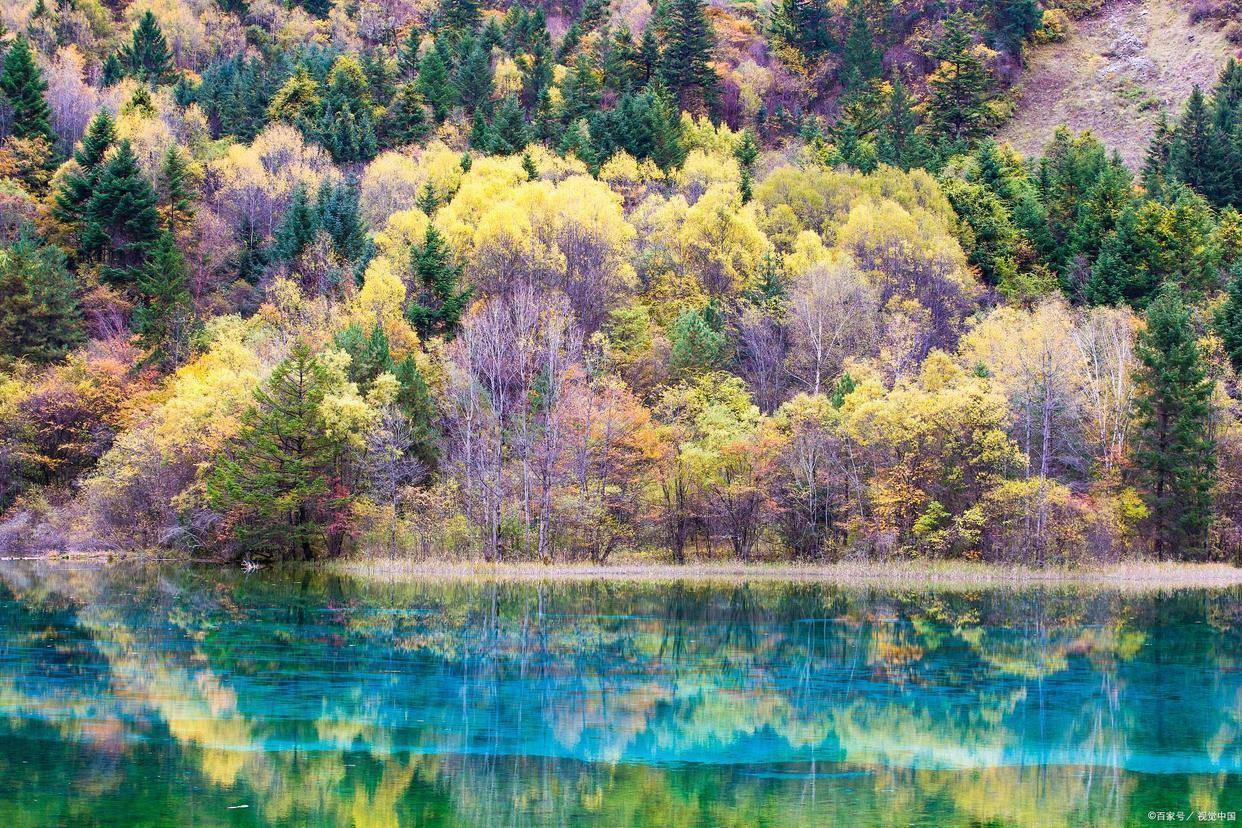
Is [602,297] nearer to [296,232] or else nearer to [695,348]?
[695,348]

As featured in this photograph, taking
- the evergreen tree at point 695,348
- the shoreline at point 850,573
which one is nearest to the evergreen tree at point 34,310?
the shoreline at point 850,573

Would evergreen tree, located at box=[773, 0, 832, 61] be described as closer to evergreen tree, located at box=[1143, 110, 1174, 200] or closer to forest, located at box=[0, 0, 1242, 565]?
forest, located at box=[0, 0, 1242, 565]

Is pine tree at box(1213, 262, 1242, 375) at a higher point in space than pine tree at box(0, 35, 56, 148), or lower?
lower

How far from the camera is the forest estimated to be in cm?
5656

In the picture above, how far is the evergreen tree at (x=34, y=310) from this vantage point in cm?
6825

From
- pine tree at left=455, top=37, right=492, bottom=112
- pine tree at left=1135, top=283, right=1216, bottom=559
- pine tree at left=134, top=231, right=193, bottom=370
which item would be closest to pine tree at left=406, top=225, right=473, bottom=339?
A: pine tree at left=134, top=231, right=193, bottom=370

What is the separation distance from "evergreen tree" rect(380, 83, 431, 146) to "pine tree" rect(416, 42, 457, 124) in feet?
8.78

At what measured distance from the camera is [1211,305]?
236 feet

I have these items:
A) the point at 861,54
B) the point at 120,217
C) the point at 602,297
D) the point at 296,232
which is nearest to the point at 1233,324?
the point at 602,297

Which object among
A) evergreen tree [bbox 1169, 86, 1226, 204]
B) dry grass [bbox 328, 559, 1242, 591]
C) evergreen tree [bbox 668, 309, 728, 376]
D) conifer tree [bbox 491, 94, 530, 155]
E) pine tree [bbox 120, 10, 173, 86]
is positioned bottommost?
dry grass [bbox 328, 559, 1242, 591]

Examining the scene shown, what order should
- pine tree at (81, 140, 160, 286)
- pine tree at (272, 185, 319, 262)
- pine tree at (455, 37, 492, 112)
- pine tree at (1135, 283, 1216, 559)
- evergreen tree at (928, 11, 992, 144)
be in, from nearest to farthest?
1. pine tree at (1135, 283, 1216, 559)
2. pine tree at (81, 140, 160, 286)
3. pine tree at (272, 185, 319, 262)
4. pine tree at (455, 37, 492, 112)
5. evergreen tree at (928, 11, 992, 144)

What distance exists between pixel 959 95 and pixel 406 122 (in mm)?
49486

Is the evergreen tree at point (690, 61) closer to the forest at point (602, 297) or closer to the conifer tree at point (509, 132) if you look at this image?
the forest at point (602, 297)

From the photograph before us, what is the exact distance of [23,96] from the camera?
90375mm
